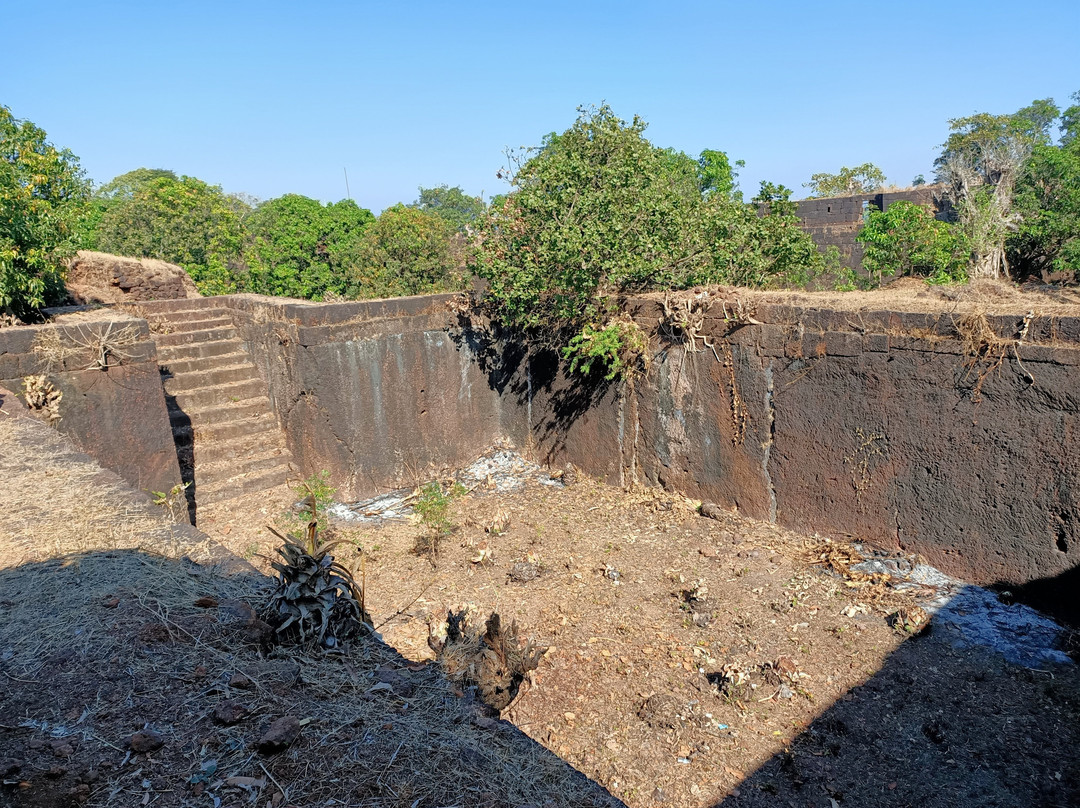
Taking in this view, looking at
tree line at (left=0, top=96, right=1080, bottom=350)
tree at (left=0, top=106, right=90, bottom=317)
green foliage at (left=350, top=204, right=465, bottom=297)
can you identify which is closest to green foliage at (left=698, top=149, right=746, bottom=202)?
tree line at (left=0, top=96, right=1080, bottom=350)

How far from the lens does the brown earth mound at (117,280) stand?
934cm

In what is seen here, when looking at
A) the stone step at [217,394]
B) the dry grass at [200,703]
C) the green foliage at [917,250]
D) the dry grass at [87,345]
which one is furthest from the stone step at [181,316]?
the green foliage at [917,250]

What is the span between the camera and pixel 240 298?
8.45 metres

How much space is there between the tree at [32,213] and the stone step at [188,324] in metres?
1.12

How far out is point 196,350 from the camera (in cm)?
830

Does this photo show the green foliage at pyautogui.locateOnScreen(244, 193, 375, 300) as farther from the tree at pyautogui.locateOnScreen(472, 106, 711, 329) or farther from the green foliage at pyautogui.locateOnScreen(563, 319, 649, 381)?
the green foliage at pyautogui.locateOnScreen(563, 319, 649, 381)

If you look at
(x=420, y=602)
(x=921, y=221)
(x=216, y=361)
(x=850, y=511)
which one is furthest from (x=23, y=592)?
(x=921, y=221)

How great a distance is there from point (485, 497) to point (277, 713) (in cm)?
492

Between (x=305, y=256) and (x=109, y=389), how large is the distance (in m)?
8.97

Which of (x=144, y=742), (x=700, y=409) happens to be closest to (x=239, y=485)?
(x=700, y=409)

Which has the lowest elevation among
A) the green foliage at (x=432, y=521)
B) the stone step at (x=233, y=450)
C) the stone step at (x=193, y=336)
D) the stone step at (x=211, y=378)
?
the green foliage at (x=432, y=521)

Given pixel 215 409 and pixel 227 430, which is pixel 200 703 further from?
pixel 215 409

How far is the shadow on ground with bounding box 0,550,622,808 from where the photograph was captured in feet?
6.47

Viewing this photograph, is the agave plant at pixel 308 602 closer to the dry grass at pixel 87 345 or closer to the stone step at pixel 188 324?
the dry grass at pixel 87 345
